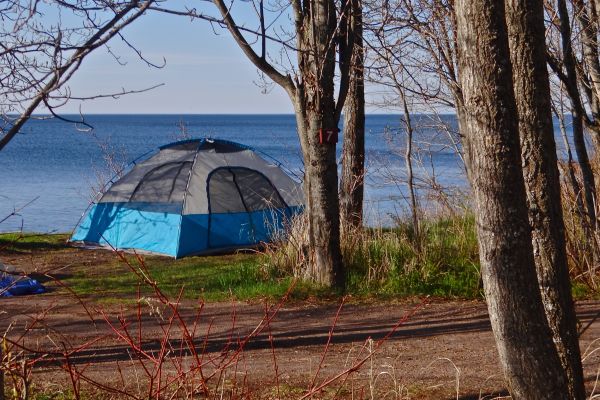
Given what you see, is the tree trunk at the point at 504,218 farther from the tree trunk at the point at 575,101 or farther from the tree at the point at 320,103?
the tree at the point at 320,103

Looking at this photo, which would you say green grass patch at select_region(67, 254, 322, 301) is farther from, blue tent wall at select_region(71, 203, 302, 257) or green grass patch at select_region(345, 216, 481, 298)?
green grass patch at select_region(345, 216, 481, 298)

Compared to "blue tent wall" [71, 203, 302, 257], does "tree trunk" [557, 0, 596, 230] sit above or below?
above

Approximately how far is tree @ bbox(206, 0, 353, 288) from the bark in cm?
451

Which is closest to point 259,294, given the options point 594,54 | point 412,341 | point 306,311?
point 306,311

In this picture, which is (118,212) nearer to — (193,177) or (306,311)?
(193,177)

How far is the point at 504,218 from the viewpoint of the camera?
434 centimetres

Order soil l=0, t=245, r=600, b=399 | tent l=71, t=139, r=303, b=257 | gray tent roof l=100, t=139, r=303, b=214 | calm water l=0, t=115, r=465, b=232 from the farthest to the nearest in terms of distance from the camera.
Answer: gray tent roof l=100, t=139, r=303, b=214 → tent l=71, t=139, r=303, b=257 → calm water l=0, t=115, r=465, b=232 → soil l=0, t=245, r=600, b=399

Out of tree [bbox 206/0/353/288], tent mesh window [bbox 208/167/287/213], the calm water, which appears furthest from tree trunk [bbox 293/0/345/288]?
tent mesh window [bbox 208/167/287/213]

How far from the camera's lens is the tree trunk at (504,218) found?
435cm

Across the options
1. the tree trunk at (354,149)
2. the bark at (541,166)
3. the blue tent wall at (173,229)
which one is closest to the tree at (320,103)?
the tree trunk at (354,149)

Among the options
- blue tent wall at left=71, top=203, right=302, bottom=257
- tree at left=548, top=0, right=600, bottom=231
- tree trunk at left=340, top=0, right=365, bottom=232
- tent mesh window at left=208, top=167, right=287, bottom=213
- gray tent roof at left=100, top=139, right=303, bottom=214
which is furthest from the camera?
tent mesh window at left=208, top=167, right=287, bottom=213

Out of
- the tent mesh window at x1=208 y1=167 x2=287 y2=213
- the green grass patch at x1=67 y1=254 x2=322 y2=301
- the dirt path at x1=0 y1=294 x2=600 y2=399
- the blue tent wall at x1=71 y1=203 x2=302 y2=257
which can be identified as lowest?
the dirt path at x1=0 y1=294 x2=600 y2=399

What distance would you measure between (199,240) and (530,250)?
10.2m

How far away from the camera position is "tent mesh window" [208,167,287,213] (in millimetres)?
14766
